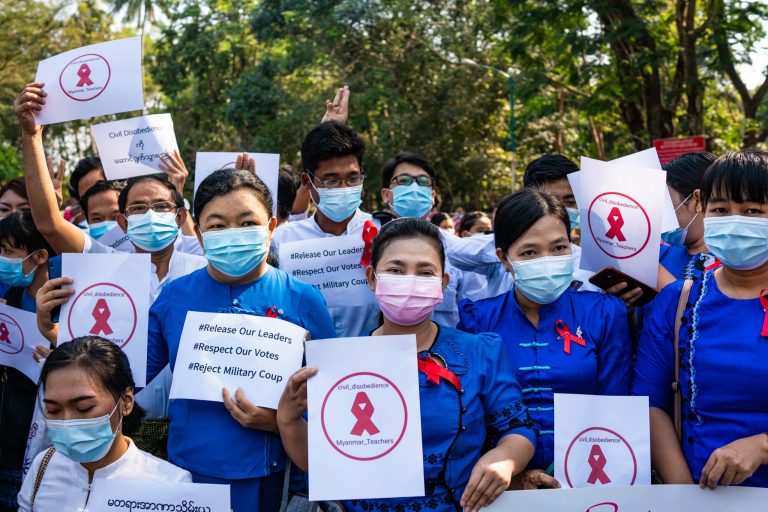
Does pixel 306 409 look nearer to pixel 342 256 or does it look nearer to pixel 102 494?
pixel 102 494

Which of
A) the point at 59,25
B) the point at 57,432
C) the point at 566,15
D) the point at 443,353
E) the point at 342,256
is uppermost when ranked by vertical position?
the point at 59,25

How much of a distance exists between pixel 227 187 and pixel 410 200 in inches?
61.4

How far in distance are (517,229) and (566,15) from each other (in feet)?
30.6

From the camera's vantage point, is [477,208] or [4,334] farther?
[477,208]

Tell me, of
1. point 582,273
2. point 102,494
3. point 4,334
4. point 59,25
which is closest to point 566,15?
point 582,273

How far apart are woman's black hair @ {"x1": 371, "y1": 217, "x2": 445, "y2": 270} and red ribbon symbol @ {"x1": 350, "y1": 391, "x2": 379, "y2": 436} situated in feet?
1.89

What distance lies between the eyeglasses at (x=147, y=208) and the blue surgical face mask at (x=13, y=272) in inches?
25.1

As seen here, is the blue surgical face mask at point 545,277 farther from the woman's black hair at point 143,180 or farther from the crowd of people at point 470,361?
the woman's black hair at point 143,180

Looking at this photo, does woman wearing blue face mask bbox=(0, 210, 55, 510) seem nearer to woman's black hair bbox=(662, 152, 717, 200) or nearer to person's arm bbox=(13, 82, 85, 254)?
person's arm bbox=(13, 82, 85, 254)

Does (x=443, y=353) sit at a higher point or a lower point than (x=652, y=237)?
lower

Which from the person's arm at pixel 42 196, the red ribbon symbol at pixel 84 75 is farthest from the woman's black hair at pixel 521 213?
the red ribbon symbol at pixel 84 75

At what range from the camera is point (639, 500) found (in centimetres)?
283

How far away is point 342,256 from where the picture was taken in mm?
3971

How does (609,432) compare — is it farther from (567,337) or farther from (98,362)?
(98,362)
